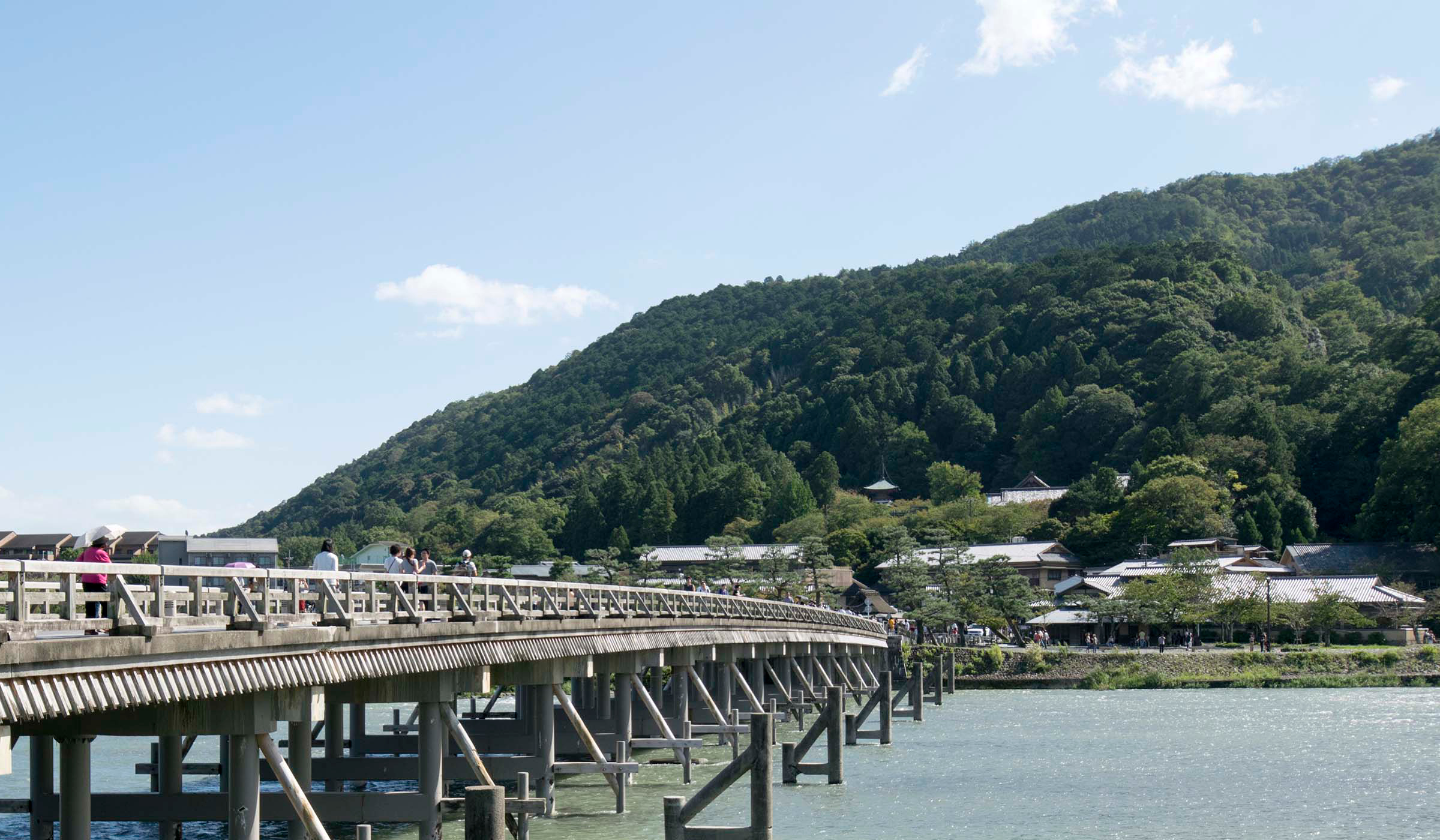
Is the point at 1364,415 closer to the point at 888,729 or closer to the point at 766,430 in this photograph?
the point at 766,430

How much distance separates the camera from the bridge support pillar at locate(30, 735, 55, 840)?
19.0 m

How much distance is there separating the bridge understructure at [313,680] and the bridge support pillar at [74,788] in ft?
0.07

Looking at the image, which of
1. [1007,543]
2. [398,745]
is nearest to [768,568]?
[1007,543]

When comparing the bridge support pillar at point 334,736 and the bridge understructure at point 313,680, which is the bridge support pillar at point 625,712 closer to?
the bridge understructure at point 313,680

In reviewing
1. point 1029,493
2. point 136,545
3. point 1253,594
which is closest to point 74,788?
point 136,545

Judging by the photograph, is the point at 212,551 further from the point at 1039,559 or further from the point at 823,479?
the point at 823,479

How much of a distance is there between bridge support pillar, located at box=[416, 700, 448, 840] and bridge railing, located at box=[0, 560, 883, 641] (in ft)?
4.27

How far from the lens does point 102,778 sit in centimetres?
3884

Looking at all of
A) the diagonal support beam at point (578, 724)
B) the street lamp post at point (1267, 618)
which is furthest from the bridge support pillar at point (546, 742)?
the street lamp post at point (1267, 618)

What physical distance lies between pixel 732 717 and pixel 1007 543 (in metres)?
82.4

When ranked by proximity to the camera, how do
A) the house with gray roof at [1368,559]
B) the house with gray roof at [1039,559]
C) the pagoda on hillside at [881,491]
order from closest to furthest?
the house with gray roof at [1368,559]
the house with gray roof at [1039,559]
the pagoda on hillside at [881,491]

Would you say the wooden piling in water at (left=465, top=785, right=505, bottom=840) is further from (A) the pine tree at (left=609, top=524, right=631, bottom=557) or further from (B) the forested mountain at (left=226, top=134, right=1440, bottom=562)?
(A) the pine tree at (left=609, top=524, right=631, bottom=557)

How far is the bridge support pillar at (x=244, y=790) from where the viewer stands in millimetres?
14977

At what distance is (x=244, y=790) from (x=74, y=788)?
1.66 m
